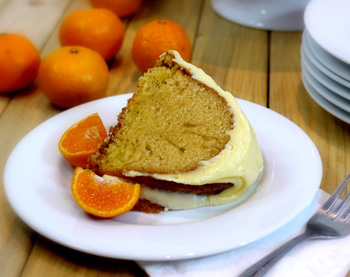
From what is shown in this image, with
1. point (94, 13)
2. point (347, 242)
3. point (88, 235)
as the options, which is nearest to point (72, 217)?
point (88, 235)

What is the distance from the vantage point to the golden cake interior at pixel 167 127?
3.13ft

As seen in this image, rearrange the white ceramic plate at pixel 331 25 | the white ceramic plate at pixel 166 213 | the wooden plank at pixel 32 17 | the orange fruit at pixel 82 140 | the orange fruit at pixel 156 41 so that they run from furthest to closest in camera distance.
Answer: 1. the wooden plank at pixel 32 17
2. the orange fruit at pixel 156 41
3. the white ceramic plate at pixel 331 25
4. the orange fruit at pixel 82 140
5. the white ceramic plate at pixel 166 213

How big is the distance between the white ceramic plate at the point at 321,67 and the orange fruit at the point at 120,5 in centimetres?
66

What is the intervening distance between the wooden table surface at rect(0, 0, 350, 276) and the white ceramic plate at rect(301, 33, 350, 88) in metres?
0.14

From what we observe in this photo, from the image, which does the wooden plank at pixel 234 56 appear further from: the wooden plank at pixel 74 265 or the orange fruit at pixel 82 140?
the wooden plank at pixel 74 265

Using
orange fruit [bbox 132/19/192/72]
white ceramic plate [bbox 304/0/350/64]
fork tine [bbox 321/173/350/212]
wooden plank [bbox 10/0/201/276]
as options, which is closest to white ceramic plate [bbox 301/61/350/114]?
white ceramic plate [bbox 304/0/350/64]

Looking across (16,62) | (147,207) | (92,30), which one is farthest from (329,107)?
(16,62)

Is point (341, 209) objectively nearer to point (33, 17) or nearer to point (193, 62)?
point (193, 62)

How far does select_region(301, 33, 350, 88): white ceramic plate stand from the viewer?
1.13m

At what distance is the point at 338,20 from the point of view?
→ 125 centimetres

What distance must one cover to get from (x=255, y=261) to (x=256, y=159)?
0.20m

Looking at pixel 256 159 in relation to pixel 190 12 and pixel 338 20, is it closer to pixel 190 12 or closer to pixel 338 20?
pixel 338 20

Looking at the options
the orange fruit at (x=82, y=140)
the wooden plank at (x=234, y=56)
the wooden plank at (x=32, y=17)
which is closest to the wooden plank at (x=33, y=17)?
the wooden plank at (x=32, y=17)

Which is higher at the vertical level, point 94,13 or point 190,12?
point 94,13
